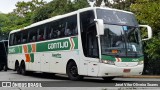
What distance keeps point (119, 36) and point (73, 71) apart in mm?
3178

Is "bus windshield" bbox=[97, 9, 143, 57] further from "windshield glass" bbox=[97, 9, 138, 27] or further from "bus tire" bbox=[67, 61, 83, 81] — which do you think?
"bus tire" bbox=[67, 61, 83, 81]

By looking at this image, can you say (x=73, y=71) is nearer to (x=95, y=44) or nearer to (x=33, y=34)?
(x=95, y=44)

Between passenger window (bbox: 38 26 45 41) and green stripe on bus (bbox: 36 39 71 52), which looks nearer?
green stripe on bus (bbox: 36 39 71 52)

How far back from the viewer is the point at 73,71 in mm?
16719

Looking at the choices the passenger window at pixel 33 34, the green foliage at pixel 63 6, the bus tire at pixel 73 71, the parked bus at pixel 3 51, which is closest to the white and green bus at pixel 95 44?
the bus tire at pixel 73 71

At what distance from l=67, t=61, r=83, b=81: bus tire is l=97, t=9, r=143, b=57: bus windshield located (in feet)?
8.18

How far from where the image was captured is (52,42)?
18.7 m

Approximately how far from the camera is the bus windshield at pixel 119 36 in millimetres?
14633

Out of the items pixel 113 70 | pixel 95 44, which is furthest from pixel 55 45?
pixel 113 70

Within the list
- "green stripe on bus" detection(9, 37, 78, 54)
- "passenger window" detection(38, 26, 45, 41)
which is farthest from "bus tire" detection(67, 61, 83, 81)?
"passenger window" detection(38, 26, 45, 41)

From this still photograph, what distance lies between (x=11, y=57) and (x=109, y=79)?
38.2 feet

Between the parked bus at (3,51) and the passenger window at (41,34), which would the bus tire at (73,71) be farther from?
the parked bus at (3,51)

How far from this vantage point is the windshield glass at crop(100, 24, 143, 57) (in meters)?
14.6

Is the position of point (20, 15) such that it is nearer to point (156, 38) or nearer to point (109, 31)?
point (156, 38)
